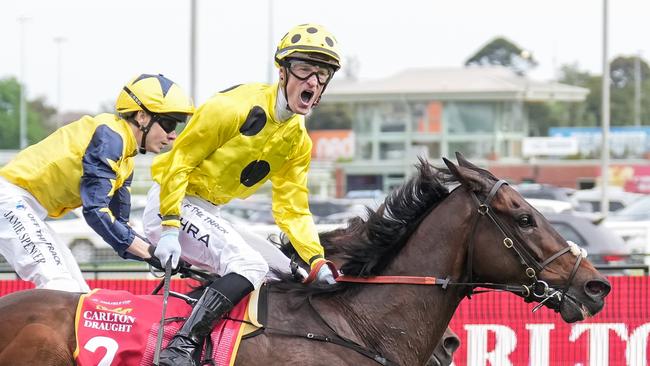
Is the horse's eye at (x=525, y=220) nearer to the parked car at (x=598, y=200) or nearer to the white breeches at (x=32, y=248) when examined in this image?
the white breeches at (x=32, y=248)

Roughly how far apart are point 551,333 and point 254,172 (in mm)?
3859

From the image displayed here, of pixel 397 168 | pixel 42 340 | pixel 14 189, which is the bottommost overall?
pixel 397 168

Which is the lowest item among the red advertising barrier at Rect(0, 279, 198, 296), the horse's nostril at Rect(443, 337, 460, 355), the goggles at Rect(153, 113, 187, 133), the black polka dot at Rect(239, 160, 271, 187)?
the red advertising barrier at Rect(0, 279, 198, 296)

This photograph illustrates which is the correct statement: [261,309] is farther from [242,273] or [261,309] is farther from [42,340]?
[42,340]

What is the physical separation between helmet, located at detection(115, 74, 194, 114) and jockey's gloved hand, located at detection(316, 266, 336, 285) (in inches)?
43.0

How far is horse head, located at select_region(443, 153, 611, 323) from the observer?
481 centimetres

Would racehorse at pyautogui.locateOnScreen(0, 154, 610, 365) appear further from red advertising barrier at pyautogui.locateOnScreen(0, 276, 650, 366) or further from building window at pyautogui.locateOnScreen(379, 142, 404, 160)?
building window at pyautogui.locateOnScreen(379, 142, 404, 160)

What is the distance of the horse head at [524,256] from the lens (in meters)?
4.81

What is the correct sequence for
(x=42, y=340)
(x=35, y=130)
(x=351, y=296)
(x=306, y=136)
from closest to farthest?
(x=42, y=340), (x=351, y=296), (x=306, y=136), (x=35, y=130)

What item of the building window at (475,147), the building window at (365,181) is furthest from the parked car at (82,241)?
the building window at (475,147)


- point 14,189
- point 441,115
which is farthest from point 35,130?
point 14,189

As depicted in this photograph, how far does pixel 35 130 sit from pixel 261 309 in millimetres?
72593

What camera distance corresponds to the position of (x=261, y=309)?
190 inches

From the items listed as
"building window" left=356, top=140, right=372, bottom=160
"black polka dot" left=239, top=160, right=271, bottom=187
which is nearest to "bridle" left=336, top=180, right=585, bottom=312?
"black polka dot" left=239, top=160, right=271, bottom=187
